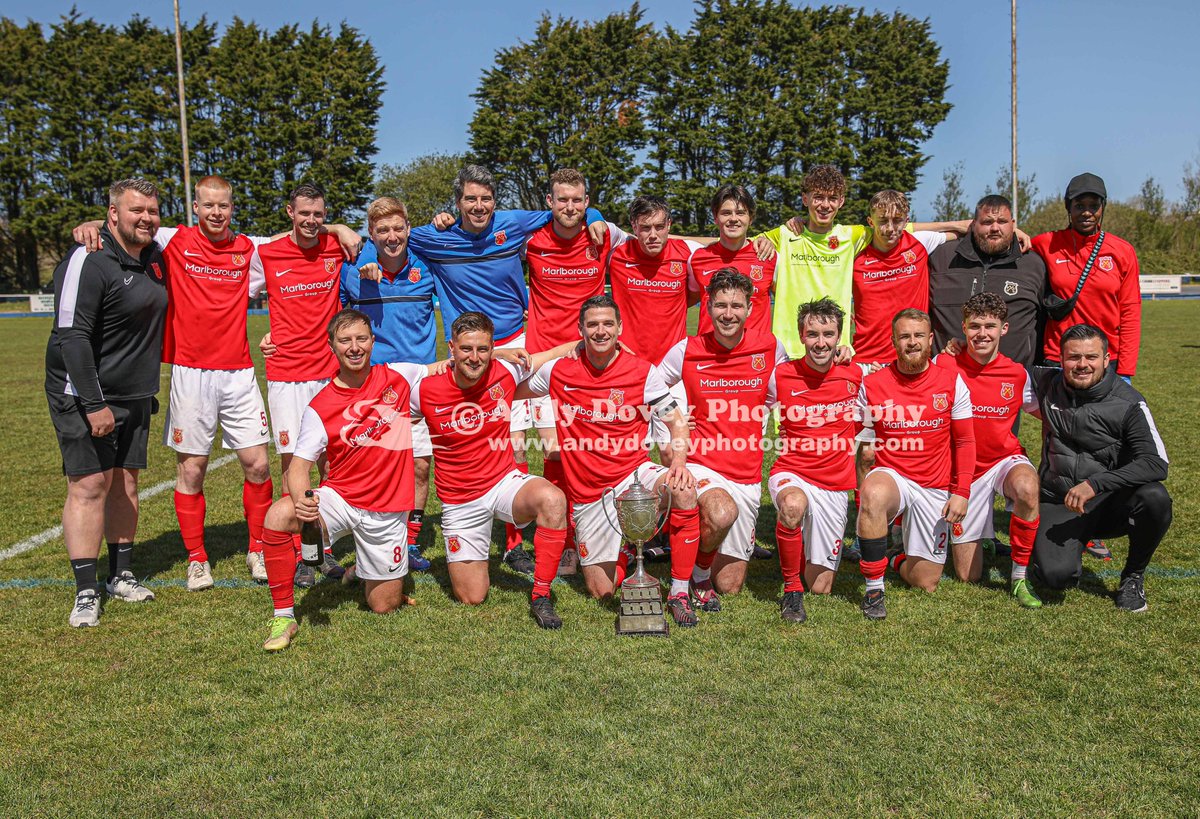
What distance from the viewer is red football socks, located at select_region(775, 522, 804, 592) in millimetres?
4105

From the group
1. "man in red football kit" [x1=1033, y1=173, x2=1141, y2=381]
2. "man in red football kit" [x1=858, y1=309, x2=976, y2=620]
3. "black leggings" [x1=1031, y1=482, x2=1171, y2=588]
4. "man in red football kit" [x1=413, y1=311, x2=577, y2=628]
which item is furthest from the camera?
"man in red football kit" [x1=1033, y1=173, x2=1141, y2=381]

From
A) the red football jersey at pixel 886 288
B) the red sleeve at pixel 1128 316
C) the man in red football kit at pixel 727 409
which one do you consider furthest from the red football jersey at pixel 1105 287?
the man in red football kit at pixel 727 409

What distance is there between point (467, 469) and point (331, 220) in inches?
1596

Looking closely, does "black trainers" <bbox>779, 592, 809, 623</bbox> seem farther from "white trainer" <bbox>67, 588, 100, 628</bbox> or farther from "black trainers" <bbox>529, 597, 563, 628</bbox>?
"white trainer" <bbox>67, 588, 100, 628</bbox>

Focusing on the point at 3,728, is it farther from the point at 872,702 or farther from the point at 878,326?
the point at 878,326

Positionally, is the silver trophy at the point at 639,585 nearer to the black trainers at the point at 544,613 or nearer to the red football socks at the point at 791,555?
the black trainers at the point at 544,613

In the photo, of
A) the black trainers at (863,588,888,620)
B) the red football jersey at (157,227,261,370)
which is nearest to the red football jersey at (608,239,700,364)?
the black trainers at (863,588,888,620)

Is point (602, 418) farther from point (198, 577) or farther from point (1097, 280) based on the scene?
point (1097, 280)

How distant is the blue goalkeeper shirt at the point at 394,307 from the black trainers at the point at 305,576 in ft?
4.25

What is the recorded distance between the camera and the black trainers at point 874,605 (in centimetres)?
404

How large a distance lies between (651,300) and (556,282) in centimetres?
61

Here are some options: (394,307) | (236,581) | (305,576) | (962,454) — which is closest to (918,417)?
(962,454)

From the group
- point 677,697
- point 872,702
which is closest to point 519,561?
→ point 677,697

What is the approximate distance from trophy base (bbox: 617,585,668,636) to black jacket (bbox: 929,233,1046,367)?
2.56 meters
